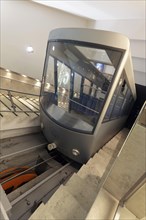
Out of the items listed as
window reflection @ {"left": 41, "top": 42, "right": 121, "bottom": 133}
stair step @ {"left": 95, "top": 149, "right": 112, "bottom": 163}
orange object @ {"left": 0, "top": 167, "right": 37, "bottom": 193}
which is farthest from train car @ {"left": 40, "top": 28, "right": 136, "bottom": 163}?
orange object @ {"left": 0, "top": 167, "right": 37, "bottom": 193}

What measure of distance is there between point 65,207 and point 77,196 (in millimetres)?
241

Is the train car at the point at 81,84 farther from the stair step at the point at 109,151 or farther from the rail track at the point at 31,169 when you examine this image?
the stair step at the point at 109,151

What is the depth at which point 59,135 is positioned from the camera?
2.75m

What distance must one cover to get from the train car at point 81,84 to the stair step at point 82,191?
1.88 feet

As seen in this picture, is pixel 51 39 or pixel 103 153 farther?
pixel 103 153

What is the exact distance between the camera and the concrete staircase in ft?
5.17

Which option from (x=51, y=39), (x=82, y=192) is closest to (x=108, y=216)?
(x=82, y=192)

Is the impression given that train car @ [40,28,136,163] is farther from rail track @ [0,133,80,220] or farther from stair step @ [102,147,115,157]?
stair step @ [102,147,115,157]

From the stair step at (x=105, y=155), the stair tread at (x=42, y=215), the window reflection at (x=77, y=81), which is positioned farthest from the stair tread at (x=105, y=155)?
the stair tread at (x=42, y=215)

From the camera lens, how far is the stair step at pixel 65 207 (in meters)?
1.58

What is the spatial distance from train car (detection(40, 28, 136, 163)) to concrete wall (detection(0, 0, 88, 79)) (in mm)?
3323

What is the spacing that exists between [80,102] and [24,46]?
4265 mm

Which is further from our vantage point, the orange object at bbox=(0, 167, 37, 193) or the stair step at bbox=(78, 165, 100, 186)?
the orange object at bbox=(0, 167, 37, 193)

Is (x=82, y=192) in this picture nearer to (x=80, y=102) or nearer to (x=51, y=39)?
(x=80, y=102)
